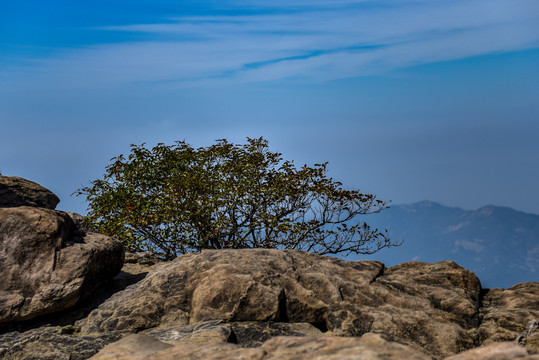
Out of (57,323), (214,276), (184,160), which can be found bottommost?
(57,323)

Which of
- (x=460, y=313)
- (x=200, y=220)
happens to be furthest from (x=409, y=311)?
(x=200, y=220)

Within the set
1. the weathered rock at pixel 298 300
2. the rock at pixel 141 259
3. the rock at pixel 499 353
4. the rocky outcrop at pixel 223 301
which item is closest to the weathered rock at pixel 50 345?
the rocky outcrop at pixel 223 301

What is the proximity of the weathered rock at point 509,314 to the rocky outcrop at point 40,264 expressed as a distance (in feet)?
25.5

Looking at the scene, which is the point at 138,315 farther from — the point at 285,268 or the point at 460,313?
the point at 460,313

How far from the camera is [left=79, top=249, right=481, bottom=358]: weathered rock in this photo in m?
9.28

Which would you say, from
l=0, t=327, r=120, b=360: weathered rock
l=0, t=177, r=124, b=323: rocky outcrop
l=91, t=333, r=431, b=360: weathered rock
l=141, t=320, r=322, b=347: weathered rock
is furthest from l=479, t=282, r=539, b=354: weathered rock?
l=0, t=177, r=124, b=323: rocky outcrop

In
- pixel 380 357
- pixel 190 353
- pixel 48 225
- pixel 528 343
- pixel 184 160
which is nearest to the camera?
pixel 380 357

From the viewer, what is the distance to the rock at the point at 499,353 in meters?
4.65

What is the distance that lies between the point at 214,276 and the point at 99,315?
237 centimetres

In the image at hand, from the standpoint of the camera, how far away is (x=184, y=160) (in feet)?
70.5

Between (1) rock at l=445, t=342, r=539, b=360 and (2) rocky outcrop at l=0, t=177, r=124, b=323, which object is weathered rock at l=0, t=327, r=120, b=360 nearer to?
(2) rocky outcrop at l=0, t=177, r=124, b=323

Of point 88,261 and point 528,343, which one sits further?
point 88,261

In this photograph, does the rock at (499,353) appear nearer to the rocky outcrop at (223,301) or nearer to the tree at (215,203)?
the rocky outcrop at (223,301)

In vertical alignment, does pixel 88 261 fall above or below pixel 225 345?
above
